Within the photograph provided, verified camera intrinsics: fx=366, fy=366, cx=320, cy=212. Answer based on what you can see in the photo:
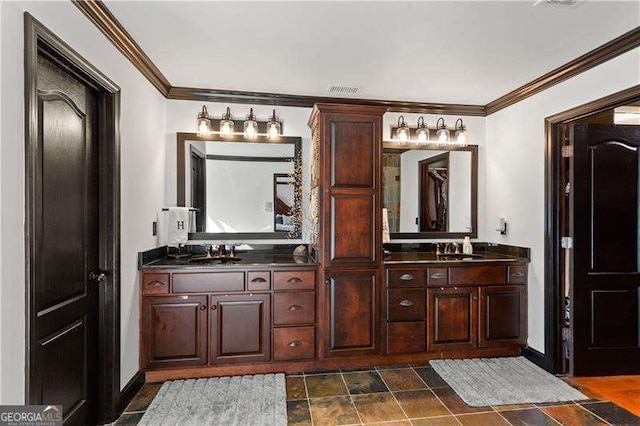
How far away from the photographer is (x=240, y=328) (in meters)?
2.95

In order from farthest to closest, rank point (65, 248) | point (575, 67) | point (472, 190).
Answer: point (472, 190)
point (575, 67)
point (65, 248)

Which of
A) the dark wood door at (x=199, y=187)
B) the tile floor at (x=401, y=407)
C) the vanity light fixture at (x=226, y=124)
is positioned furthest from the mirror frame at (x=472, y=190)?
the dark wood door at (x=199, y=187)

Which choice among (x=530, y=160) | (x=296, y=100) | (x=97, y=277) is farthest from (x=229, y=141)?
(x=530, y=160)

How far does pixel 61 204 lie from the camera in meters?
1.90

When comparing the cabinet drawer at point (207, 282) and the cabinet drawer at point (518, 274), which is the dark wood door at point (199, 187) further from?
the cabinet drawer at point (518, 274)

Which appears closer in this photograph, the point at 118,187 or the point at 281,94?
the point at 118,187

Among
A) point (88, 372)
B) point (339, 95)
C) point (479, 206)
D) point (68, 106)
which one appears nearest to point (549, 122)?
point (479, 206)

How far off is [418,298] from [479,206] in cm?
141

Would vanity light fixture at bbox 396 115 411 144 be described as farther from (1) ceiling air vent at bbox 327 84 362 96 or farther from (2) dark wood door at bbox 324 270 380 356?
(2) dark wood door at bbox 324 270 380 356

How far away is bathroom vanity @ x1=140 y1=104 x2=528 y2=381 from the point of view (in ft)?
9.46

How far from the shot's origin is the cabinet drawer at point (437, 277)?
323 centimetres

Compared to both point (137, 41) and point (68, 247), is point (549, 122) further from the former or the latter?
point (68, 247)

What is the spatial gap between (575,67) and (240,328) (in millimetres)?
3299

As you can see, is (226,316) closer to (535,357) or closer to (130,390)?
(130,390)
